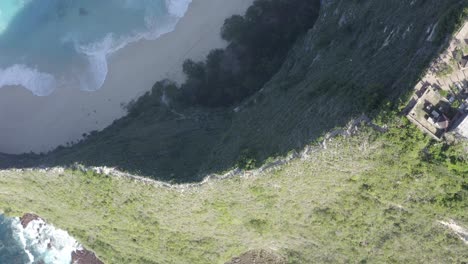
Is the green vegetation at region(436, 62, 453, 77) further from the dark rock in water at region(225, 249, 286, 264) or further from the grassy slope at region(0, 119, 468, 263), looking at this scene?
the dark rock in water at region(225, 249, 286, 264)

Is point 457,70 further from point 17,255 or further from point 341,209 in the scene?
point 17,255

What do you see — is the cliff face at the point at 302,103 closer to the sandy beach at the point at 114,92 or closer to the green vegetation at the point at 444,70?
the green vegetation at the point at 444,70

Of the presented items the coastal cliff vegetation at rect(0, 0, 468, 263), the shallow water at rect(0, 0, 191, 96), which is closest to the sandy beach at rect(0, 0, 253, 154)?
the shallow water at rect(0, 0, 191, 96)

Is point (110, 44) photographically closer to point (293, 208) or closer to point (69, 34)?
point (69, 34)

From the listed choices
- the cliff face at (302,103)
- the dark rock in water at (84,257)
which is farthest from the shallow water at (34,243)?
the cliff face at (302,103)

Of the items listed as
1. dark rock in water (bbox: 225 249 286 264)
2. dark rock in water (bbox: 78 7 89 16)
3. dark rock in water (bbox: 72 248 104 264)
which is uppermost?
dark rock in water (bbox: 78 7 89 16)

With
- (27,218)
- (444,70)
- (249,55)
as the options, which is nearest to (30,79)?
(27,218)
